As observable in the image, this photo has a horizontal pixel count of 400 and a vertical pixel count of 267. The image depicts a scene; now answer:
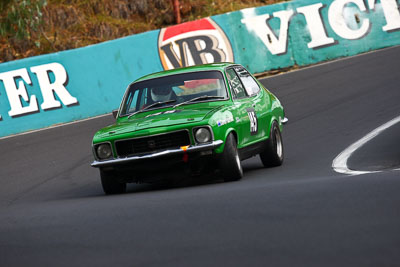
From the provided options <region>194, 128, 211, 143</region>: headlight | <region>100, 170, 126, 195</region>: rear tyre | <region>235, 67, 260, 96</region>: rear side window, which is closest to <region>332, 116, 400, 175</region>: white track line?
<region>235, 67, 260, 96</region>: rear side window

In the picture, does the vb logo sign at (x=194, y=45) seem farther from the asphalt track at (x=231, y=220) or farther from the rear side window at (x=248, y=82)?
the rear side window at (x=248, y=82)

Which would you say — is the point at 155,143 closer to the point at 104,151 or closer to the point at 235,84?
the point at 104,151

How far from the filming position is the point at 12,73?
20078mm

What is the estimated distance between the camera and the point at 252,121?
999cm

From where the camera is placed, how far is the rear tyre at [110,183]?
30.2 feet

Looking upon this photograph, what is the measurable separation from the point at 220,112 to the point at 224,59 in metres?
12.4

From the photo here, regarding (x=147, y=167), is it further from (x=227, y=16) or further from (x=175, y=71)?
(x=227, y=16)

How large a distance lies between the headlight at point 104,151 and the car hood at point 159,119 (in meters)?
0.14

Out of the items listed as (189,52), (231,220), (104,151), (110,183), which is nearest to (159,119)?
(104,151)

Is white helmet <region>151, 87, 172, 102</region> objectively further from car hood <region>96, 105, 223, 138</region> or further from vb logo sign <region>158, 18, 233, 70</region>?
vb logo sign <region>158, 18, 233, 70</region>

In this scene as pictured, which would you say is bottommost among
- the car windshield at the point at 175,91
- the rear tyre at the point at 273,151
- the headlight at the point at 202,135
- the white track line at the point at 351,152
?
the white track line at the point at 351,152

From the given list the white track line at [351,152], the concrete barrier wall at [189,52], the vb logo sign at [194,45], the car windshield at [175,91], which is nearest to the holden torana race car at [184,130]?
the car windshield at [175,91]

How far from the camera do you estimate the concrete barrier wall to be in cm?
2016

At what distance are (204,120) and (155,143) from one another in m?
0.59
